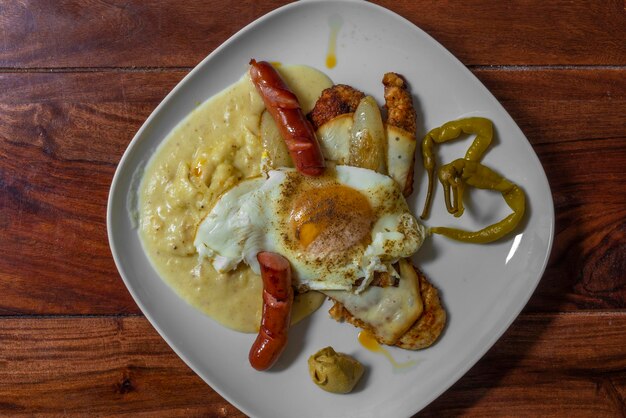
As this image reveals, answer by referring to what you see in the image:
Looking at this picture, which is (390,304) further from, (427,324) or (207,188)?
(207,188)

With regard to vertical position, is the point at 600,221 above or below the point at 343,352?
above

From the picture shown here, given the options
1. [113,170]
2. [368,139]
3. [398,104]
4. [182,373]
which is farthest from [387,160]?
[182,373]

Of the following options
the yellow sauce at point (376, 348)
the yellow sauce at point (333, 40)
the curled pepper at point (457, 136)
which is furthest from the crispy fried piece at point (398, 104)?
the yellow sauce at point (376, 348)

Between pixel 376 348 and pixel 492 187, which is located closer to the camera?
pixel 492 187

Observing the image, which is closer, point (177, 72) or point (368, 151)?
point (368, 151)

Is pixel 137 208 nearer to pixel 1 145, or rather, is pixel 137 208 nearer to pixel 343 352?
pixel 1 145

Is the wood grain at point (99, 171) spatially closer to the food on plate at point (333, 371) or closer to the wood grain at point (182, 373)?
the wood grain at point (182, 373)

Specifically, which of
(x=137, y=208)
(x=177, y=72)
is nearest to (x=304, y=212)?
(x=137, y=208)
